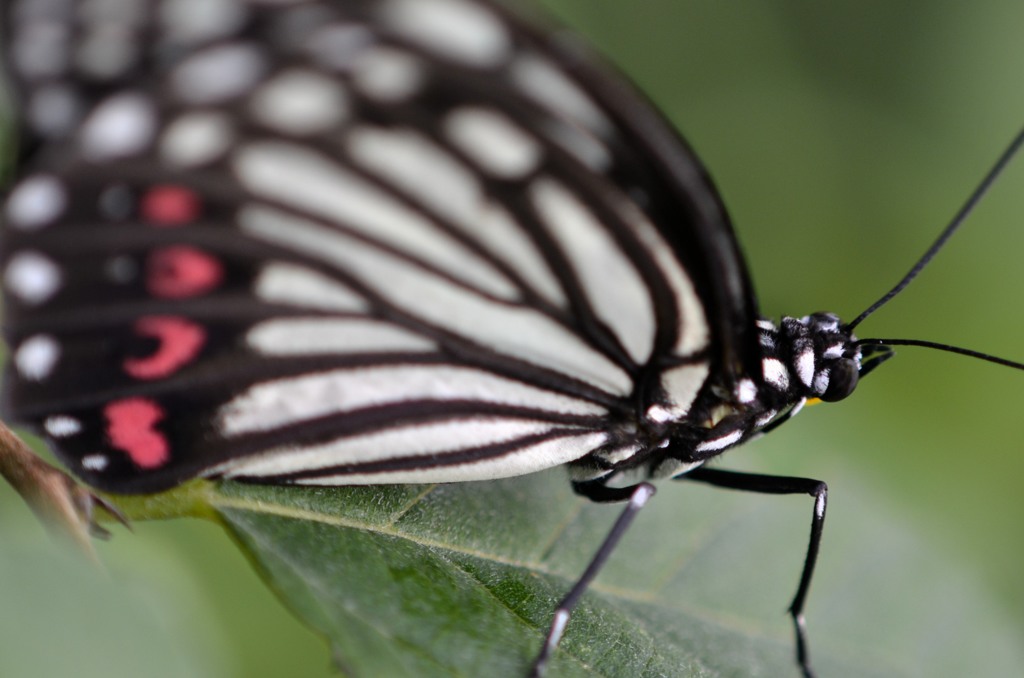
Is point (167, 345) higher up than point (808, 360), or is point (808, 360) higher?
point (808, 360)

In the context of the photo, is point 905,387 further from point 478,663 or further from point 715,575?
point 478,663

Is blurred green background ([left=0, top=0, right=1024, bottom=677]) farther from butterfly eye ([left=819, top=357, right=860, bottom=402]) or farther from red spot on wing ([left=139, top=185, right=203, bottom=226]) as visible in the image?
red spot on wing ([left=139, top=185, right=203, bottom=226])

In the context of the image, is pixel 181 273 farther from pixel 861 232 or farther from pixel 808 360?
pixel 861 232

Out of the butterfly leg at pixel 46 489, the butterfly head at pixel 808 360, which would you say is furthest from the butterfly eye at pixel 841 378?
the butterfly leg at pixel 46 489

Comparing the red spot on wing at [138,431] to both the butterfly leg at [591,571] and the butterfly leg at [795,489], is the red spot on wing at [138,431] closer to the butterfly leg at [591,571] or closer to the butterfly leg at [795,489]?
the butterfly leg at [591,571]

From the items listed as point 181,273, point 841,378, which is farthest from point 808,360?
point 181,273

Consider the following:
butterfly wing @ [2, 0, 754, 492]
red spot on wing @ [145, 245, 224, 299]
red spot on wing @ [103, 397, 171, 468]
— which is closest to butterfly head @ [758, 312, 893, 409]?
butterfly wing @ [2, 0, 754, 492]

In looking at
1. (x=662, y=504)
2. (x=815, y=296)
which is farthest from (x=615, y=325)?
(x=815, y=296)
